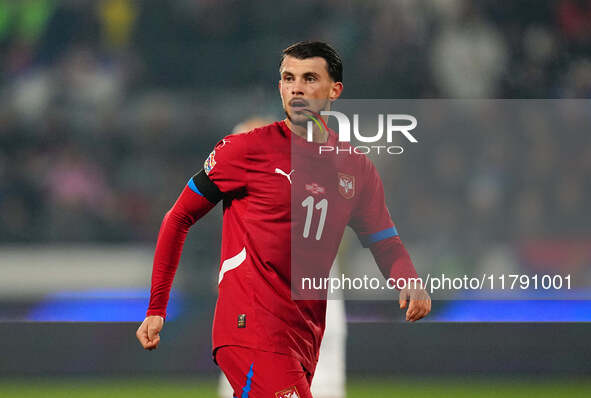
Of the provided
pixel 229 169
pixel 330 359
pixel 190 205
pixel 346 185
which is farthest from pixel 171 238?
pixel 330 359

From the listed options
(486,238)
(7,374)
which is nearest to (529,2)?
(486,238)

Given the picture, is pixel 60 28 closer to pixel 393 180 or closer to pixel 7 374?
pixel 7 374

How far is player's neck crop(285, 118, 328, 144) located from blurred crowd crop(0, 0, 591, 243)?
3.74m

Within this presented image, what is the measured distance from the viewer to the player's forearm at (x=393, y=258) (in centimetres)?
321

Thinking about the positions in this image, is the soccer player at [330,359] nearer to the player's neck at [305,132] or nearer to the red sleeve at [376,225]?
the red sleeve at [376,225]

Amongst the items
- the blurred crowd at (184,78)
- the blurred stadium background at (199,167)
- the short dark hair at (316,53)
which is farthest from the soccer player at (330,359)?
the short dark hair at (316,53)

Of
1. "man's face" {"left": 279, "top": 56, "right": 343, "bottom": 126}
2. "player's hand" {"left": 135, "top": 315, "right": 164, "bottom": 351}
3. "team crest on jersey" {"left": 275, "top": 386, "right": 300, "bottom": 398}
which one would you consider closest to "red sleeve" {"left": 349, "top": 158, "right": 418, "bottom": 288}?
"man's face" {"left": 279, "top": 56, "right": 343, "bottom": 126}

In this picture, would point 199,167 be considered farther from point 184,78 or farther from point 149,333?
point 149,333

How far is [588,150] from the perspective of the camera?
682 centimetres

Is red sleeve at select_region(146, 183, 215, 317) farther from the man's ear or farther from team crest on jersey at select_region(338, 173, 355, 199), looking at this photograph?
the man's ear

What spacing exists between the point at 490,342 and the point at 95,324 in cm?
287

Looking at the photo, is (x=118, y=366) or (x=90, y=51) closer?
(x=118, y=366)

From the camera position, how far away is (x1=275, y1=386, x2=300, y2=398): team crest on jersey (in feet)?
9.44

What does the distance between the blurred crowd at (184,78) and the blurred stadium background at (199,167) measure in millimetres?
17
